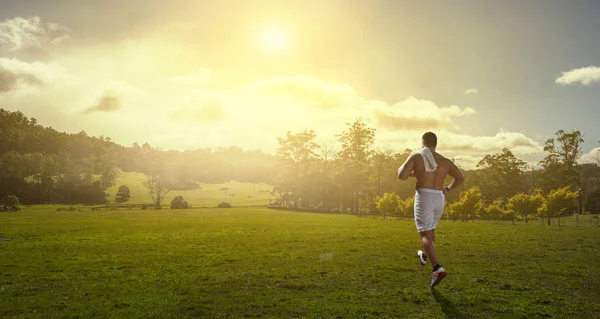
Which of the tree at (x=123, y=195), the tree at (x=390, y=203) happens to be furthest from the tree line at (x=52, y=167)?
the tree at (x=390, y=203)

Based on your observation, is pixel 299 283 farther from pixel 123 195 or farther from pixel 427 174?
pixel 123 195

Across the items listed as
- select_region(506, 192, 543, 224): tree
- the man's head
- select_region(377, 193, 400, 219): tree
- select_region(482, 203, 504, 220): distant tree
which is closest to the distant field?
select_region(377, 193, 400, 219): tree

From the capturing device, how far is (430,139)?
9477mm

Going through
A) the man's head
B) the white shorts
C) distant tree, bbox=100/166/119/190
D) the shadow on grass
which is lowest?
the shadow on grass

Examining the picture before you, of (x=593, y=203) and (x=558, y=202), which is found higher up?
(x=558, y=202)

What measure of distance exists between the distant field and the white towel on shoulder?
111 m

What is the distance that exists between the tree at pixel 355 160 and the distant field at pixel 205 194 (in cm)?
4836

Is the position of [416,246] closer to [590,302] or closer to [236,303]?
[590,302]

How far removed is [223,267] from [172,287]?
3.23 metres

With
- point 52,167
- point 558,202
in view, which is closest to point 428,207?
point 558,202

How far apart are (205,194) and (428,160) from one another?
519ft

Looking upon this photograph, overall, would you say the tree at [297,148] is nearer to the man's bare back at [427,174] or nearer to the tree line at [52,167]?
the tree line at [52,167]

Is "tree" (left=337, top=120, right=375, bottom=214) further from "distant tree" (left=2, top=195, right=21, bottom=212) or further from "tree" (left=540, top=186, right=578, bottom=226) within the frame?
"distant tree" (left=2, top=195, right=21, bottom=212)

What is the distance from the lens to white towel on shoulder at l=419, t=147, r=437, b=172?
9.18 m
